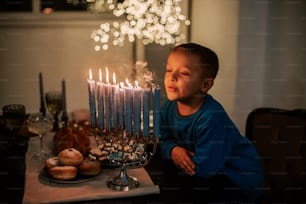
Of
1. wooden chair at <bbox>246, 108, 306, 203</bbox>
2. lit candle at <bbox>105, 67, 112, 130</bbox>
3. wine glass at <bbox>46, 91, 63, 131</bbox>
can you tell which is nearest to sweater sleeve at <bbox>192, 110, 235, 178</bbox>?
→ lit candle at <bbox>105, 67, 112, 130</bbox>

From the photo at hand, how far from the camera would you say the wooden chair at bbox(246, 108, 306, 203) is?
1324 mm

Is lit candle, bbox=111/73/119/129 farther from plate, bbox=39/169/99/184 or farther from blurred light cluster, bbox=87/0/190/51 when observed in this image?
blurred light cluster, bbox=87/0/190/51

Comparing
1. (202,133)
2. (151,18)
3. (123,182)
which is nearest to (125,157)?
(123,182)

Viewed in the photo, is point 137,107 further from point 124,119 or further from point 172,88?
point 172,88

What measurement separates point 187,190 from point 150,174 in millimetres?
119

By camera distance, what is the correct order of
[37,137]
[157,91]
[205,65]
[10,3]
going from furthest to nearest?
[10,3], [37,137], [205,65], [157,91]

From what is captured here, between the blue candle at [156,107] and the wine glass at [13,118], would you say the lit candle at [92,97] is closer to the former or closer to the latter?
the blue candle at [156,107]

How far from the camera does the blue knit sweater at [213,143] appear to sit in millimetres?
1047

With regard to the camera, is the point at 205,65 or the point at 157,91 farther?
the point at 205,65

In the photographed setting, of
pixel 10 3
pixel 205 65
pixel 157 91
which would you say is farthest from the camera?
pixel 10 3

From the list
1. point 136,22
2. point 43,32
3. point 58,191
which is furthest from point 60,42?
point 58,191

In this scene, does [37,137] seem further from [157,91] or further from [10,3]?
[10,3]

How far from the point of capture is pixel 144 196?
95 centimetres

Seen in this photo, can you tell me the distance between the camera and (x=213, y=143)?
1039 mm
